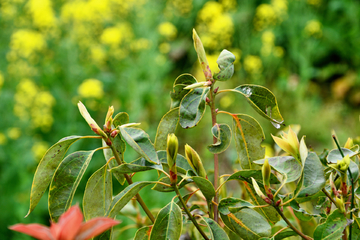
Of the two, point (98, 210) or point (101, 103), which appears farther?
point (101, 103)

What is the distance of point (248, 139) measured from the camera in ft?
1.49

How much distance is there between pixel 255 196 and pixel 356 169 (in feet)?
0.44

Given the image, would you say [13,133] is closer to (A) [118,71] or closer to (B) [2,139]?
(B) [2,139]

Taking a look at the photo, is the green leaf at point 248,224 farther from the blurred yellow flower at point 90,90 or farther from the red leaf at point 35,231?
the blurred yellow flower at point 90,90

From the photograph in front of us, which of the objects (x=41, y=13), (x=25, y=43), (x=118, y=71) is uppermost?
(x=41, y=13)

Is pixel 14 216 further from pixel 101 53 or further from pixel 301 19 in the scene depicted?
pixel 301 19

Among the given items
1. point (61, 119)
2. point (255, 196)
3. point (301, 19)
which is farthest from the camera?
point (301, 19)

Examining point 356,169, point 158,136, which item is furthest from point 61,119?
point 356,169

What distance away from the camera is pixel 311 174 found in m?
0.34

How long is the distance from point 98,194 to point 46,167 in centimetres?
7

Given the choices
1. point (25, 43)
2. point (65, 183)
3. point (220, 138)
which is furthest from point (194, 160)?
point (25, 43)

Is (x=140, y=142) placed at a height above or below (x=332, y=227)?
above

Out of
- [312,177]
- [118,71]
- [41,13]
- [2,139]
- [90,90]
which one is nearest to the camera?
[312,177]

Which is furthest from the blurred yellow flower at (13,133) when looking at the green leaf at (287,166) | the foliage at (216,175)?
the green leaf at (287,166)
